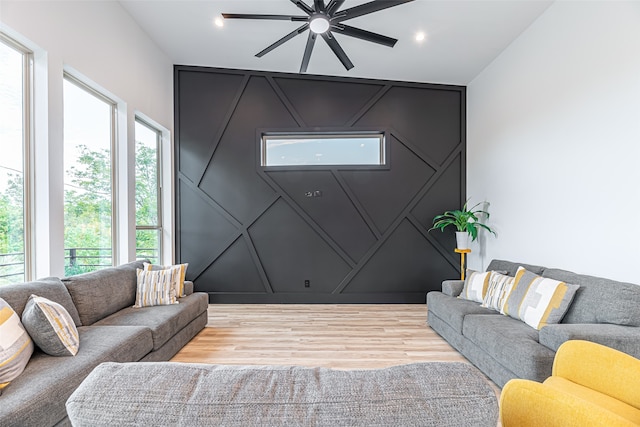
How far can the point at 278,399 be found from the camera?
639 millimetres

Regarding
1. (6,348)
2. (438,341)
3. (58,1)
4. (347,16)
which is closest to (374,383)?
(6,348)

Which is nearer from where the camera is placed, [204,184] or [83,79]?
[83,79]

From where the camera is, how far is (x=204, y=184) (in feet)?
17.0

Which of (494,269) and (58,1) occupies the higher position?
(58,1)

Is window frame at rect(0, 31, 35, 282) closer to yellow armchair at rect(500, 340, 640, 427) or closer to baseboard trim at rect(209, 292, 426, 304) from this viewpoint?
baseboard trim at rect(209, 292, 426, 304)

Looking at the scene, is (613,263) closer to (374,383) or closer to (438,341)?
(438,341)

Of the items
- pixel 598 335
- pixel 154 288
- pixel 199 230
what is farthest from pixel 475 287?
pixel 199 230

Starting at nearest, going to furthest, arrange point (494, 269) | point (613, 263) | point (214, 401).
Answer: point (214, 401)
point (613, 263)
point (494, 269)

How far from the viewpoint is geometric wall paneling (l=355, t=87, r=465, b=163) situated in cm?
518

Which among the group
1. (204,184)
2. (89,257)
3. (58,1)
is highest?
(58,1)

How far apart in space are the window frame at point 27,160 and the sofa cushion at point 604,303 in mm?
4444

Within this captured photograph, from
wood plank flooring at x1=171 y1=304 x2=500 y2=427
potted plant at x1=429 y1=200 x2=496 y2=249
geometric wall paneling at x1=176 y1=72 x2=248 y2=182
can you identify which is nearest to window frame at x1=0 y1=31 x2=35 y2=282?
wood plank flooring at x1=171 y1=304 x2=500 y2=427

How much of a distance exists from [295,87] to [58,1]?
117 inches

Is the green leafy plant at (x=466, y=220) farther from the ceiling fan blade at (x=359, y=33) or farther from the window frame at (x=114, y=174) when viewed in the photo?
the window frame at (x=114, y=174)
